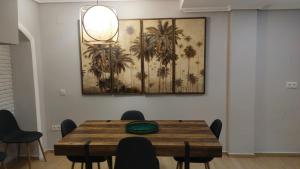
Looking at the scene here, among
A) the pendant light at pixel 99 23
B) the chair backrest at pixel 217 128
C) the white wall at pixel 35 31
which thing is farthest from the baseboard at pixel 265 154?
the white wall at pixel 35 31

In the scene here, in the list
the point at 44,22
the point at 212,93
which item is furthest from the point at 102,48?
the point at 212,93

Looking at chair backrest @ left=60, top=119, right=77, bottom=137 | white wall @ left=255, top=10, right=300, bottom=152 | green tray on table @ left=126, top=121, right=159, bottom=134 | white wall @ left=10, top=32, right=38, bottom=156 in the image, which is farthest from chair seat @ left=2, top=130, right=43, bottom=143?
white wall @ left=255, top=10, right=300, bottom=152

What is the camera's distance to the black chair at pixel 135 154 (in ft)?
6.59

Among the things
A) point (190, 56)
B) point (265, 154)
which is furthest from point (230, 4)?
point (265, 154)

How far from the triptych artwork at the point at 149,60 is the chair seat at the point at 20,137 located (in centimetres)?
100

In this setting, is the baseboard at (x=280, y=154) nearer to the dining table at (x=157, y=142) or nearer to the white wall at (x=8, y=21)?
the dining table at (x=157, y=142)

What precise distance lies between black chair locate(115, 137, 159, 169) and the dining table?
5.9 inches

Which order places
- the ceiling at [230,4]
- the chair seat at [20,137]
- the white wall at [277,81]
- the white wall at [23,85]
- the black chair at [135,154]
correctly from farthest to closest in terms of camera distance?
the white wall at [277,81] → the white wall at [23,85] → the ceiling at [230,4] → the chair seat at [20,137] → the black chair at [135,154]

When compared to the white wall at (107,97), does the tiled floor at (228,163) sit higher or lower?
lower

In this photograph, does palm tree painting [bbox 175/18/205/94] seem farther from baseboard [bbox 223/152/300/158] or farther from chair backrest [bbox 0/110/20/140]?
chair backrest [bbox 0/110/20/140]

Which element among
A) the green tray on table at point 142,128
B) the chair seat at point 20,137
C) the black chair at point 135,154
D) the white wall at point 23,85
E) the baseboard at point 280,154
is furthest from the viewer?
the baseboard at point 280,154

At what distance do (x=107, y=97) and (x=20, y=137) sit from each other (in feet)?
4.50

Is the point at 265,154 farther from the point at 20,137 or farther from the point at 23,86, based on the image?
the point at 23,86

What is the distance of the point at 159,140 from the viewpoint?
2287mm
